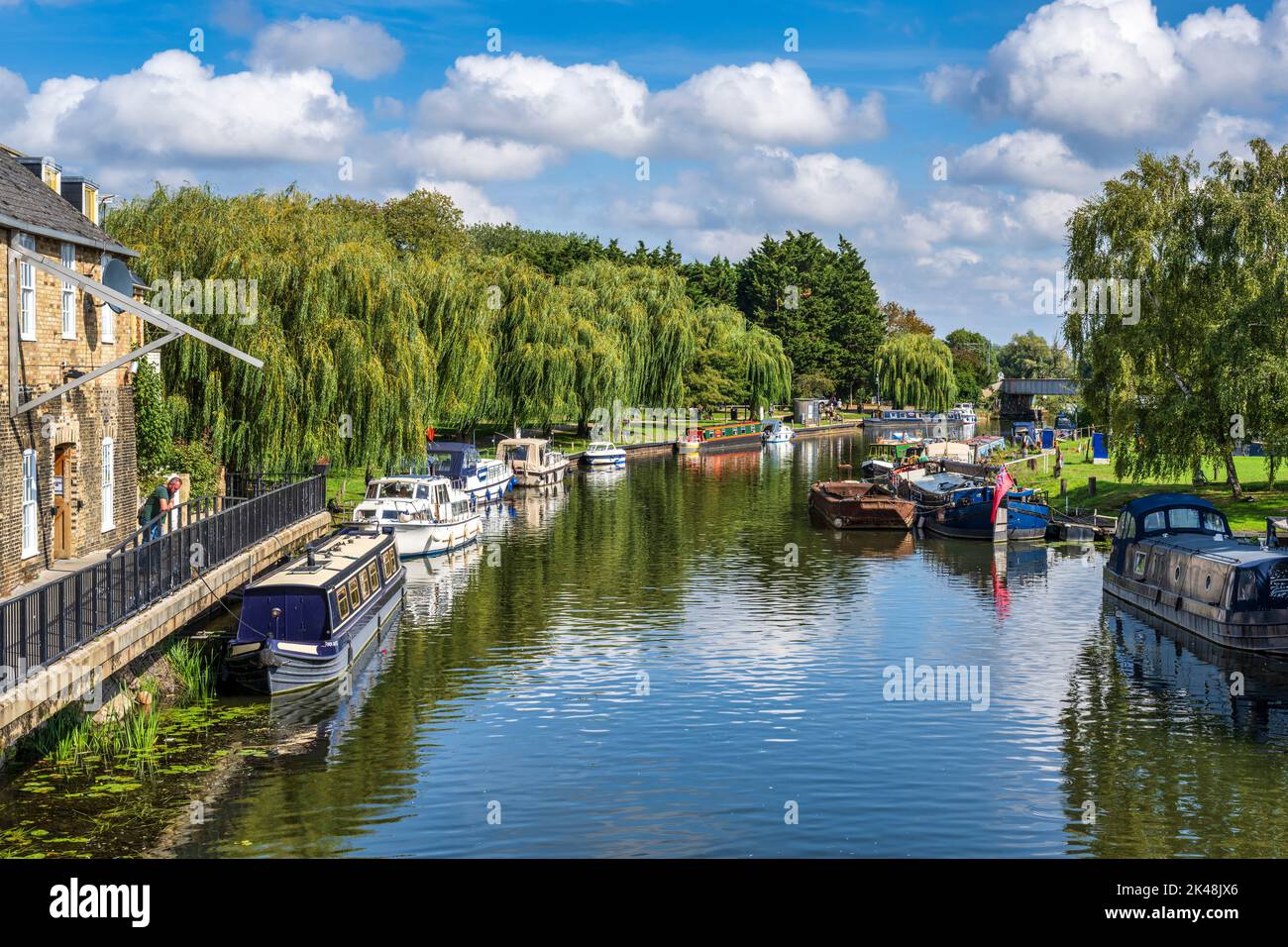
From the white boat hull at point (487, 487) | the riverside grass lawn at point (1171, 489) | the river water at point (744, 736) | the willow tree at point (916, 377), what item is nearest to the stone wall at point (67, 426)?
the river water at point (744, 736)

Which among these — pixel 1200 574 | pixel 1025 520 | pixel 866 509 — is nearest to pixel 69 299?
pixel 1200 574

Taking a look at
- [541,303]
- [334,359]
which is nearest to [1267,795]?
[334,359]

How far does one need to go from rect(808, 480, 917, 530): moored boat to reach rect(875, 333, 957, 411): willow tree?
103m

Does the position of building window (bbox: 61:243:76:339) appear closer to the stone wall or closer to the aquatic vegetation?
the stone wall

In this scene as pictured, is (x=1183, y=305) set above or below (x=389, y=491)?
above

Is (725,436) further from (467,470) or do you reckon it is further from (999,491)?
(999,491)

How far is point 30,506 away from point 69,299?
605cm

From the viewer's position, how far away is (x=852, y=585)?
1817 inches

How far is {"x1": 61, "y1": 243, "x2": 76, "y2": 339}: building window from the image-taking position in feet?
110

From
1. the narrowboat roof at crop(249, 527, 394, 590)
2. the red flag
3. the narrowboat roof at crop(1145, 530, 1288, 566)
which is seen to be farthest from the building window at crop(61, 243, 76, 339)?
the red flag

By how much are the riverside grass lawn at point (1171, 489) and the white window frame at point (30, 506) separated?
40.6 m

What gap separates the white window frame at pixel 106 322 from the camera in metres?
36.6

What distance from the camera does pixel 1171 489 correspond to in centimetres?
5809

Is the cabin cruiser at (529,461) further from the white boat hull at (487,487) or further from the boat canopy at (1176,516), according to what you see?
the boat canopy at (1176,516)
